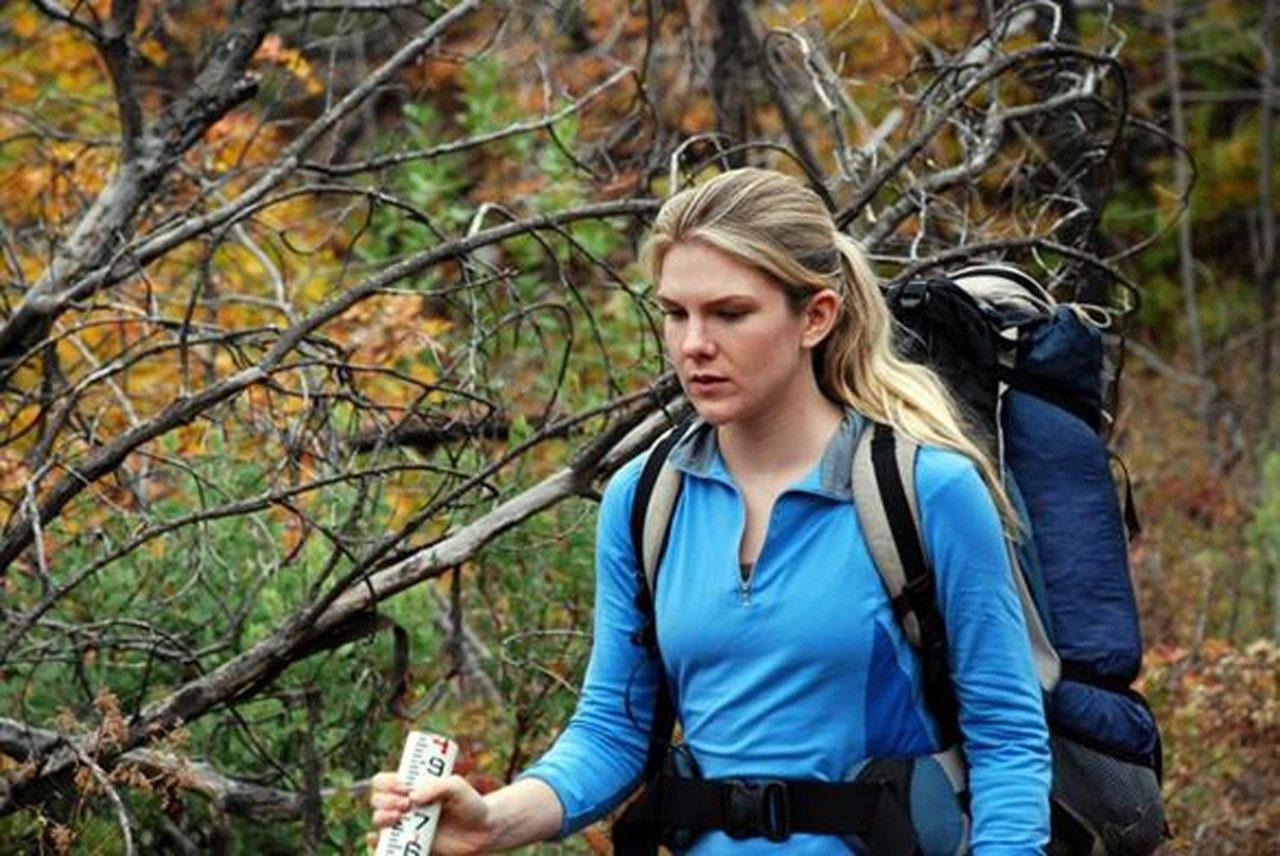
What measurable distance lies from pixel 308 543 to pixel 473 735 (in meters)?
0.67

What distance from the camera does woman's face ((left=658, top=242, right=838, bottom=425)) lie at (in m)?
3.39

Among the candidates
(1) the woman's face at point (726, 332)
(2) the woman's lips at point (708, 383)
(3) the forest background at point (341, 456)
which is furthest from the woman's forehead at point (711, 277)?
(3) the forest background at point (341, 456)

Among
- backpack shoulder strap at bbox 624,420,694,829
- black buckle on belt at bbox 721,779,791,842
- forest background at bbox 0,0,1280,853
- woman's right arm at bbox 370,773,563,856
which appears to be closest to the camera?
woman's right arm at bbox 370,773,563,856

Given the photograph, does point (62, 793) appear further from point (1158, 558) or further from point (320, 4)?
point (1158, 558)

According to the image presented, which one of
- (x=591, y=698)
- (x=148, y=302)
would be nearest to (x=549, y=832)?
(x=591, y=698)

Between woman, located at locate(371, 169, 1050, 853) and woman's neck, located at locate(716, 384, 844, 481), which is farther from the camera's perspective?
woman's neck, located at locate(716, 384, 844, 481)

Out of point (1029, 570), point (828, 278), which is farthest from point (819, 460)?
point (1029, 570)

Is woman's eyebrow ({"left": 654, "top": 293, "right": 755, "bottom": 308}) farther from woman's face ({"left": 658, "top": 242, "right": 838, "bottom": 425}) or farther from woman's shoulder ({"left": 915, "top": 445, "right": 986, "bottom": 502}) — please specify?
woman's shoulder ({"left": 915, "top": 445, "right": 986, "bottom": 502})

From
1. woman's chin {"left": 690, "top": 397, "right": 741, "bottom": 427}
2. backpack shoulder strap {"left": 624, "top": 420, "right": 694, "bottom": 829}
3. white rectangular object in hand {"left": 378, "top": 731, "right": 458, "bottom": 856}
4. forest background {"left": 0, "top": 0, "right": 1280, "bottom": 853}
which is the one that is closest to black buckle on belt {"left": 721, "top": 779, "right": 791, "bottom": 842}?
backpack shoulder strap {"left": 624, "top": 420, "right": 694, "bottom": 829}

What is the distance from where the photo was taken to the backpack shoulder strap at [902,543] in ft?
10.9

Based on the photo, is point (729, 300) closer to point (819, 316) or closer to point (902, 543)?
point (819, 316)

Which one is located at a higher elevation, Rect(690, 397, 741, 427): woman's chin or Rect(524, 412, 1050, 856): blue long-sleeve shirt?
Rect(690, 397, 741, 427): woman's chin

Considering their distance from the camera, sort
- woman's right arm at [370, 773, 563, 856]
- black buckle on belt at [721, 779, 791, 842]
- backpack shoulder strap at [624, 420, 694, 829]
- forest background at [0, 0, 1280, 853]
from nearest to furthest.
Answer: woman's right arm at [370, 773, 563, 856], black buckle on belt at [721, 779, 791, 842], backpack shoulder strap at [624, 420, 694, 829], forest background at [0, 0, 1280, 853]

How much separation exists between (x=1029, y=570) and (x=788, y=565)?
46cm
